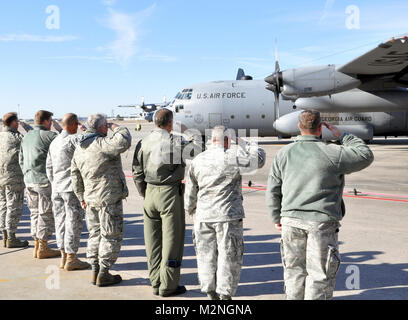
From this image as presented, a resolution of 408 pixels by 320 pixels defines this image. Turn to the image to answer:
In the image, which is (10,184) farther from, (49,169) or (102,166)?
(102,166)

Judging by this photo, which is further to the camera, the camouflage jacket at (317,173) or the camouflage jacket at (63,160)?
the camouflage jacket at (63,160)

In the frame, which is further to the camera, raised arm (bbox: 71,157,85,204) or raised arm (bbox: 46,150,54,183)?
raised arm (bbox: 46,150,54,183)

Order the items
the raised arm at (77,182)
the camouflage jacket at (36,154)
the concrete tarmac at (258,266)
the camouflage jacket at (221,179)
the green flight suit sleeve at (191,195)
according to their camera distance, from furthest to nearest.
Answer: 1. the camouflage jacket at (36,154)
2. the raised arm at (77,182)
3. the concrete tarmac at (258,266)
4. the green flight suit sleeve at (191,195)
5. the camouflage jacket at (221,179)

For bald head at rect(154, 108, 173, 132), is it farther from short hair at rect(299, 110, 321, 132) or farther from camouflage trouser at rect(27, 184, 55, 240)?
camouflage trouser at rect(27, 184, 55, 240)

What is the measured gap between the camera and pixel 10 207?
644 centimetres

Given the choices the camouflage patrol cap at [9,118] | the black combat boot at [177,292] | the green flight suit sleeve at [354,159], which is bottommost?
the black combat boot at [177,292]

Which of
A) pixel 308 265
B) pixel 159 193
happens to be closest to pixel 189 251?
pixel 159 193

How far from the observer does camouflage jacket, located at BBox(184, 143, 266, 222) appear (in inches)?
156

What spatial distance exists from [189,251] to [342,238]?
8.73 feet

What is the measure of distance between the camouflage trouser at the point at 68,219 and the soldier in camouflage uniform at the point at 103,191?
580 mm

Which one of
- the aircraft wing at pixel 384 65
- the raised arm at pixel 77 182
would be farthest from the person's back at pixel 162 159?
the aircraft wing at pixel 384 65

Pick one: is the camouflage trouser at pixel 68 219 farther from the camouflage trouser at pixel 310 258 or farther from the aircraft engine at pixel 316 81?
the aircraft engine at pixel 316 81

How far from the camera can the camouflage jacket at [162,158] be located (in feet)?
14.5

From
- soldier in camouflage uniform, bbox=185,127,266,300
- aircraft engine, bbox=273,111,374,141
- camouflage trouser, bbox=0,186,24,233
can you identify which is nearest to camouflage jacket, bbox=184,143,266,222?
soldier in camouflage uniform, bbox=185,127,266,300
